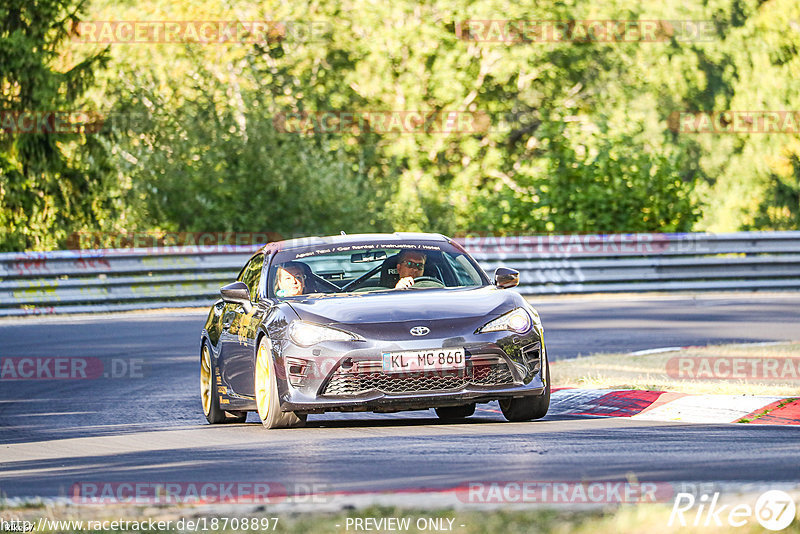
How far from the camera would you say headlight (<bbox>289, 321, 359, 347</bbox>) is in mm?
9914

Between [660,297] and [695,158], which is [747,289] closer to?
[660,297]

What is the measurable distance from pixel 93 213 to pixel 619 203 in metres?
11.5

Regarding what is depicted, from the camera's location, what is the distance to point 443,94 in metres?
45.4

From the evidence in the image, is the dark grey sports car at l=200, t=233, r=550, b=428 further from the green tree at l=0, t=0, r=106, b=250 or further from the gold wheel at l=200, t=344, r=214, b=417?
the green tree at l=0, t=0, r=106, b=250

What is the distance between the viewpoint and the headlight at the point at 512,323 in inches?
394

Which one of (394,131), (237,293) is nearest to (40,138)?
(394,131)

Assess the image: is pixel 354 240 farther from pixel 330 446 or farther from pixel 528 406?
pixel 330 446

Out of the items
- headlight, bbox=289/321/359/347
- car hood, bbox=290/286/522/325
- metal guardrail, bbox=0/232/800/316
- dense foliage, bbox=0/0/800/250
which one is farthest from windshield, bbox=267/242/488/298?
dense foliage, bbox=0/0/800/250

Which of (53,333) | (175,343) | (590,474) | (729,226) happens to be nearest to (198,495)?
(590,474)

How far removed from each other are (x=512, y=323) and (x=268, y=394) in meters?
1.75

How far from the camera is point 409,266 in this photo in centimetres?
1130

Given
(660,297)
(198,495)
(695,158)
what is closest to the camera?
(198,495)

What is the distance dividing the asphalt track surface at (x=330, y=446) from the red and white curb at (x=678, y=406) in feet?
0.82

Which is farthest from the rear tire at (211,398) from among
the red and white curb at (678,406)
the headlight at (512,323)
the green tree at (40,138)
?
the green tree at (40,138)
